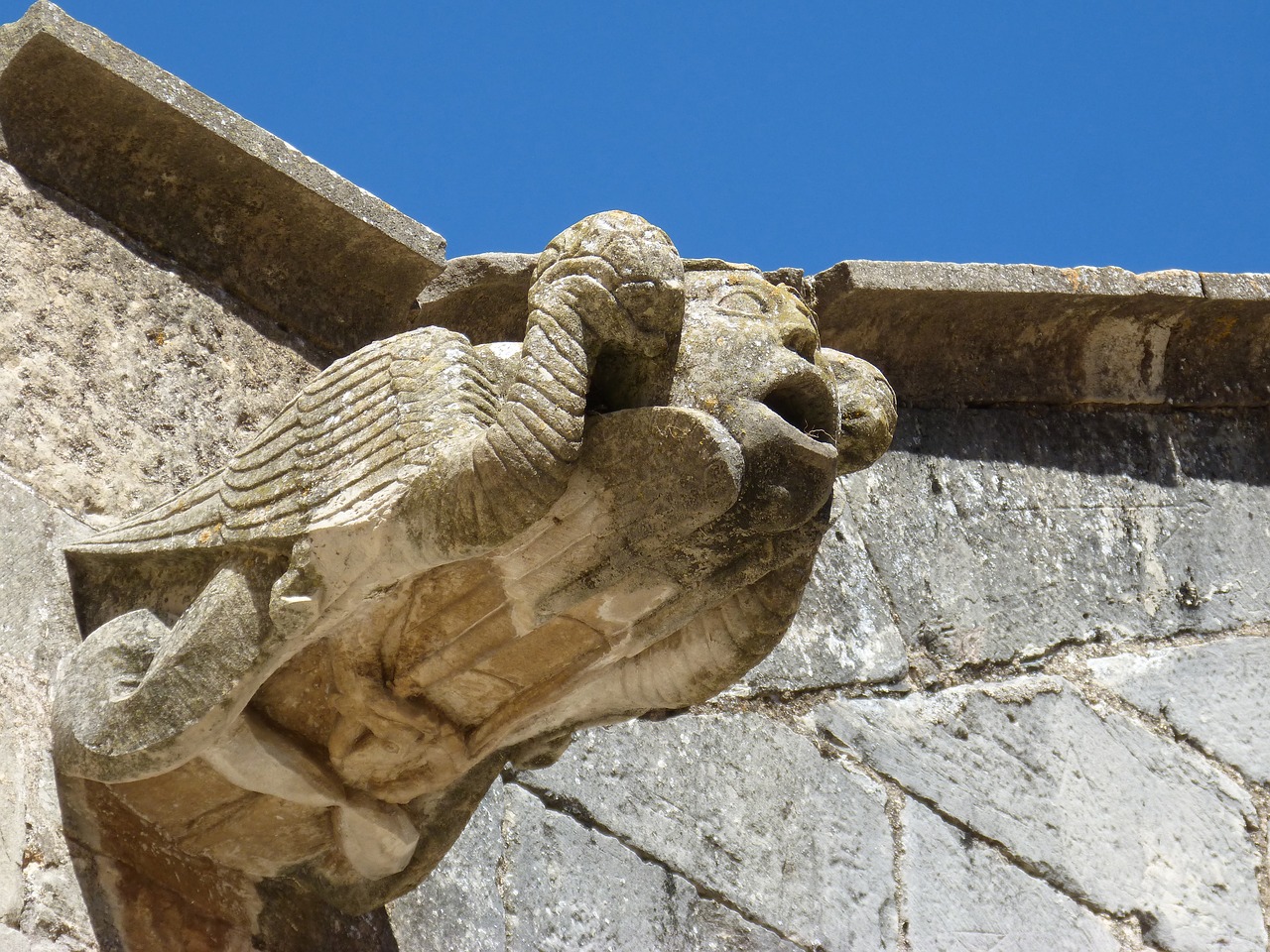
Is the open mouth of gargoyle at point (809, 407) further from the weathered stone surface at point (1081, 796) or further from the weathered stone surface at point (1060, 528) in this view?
the weathered stone surface at point (1060, 528)

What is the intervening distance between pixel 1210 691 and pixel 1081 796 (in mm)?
476

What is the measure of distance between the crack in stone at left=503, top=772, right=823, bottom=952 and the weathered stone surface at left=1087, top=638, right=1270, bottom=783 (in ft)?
3.63

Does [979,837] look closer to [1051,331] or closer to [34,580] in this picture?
[1051,331]

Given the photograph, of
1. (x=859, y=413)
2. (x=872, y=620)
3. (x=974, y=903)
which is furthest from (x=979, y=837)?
(x=859, y=413)

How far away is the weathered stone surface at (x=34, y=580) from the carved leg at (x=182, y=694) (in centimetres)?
23

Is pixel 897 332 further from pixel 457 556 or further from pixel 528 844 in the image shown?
pixel 457 556

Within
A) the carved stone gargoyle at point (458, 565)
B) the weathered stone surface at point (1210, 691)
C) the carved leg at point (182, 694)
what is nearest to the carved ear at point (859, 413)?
the carved stone gargoyle at point (458, 565)

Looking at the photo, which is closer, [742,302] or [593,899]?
[742,302]

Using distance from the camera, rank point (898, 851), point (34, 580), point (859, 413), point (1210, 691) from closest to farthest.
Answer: point (859, 413)
point (34, 580)
point (898, 851)
point (1210, 691)

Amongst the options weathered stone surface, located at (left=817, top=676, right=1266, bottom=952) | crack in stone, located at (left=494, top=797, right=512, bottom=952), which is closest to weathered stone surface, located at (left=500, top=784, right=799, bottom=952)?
crack in stone, located at (left=494, top=797, right=512, bottom=952)

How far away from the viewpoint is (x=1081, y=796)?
13.8 ft

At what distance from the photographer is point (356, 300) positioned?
12.3 feet

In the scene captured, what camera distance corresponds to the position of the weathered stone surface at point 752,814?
362 cm

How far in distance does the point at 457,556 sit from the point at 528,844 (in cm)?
114
